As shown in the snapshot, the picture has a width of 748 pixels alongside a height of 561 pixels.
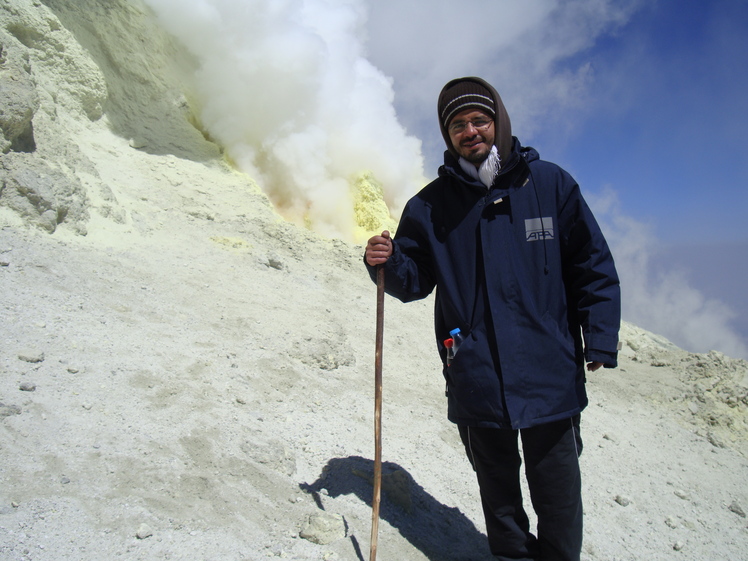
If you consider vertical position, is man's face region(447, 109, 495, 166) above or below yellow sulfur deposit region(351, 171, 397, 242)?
below

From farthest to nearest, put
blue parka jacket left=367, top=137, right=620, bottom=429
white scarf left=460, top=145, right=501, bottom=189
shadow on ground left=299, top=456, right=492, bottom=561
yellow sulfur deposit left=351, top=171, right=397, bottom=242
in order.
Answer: yellow sulfur deposit left=351, top=171, right=397, bottom=242 → shadow on ground left=299, top=456, right=492, bottom=561 → white scarf left=460, top=145, right=501, bottom=189 → blue parka jacket left=367, top=137, right=620, bottom=429

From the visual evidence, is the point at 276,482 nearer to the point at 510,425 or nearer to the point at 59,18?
the point at 510,425

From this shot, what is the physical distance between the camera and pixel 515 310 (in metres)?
2.31

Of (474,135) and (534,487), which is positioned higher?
(474,135)

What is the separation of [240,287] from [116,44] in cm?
585

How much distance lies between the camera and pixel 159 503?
2389 mm

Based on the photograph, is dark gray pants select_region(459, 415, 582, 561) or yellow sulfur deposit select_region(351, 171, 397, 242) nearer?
dark gray pants select_region(459, 415, 582, 561)

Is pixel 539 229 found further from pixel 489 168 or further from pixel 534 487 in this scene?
pixel 534 487

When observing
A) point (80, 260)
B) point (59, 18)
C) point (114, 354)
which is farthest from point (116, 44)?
point (114, 354)

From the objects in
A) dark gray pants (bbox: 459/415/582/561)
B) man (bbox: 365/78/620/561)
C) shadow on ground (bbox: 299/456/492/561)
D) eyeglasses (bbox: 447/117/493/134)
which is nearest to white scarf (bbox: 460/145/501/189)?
man (bbox: 365/78/620/561)

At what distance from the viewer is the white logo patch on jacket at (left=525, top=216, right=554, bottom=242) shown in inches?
92.5

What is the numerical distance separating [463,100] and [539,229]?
0.74 meters

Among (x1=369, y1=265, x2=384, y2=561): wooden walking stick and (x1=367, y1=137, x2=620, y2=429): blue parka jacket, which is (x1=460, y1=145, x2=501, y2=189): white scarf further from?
(x1=369, y1=265, x2=384, y2=561): wooden walking stick

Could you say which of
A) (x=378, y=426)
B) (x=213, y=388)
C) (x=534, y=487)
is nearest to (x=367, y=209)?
(x=213, y=388)
